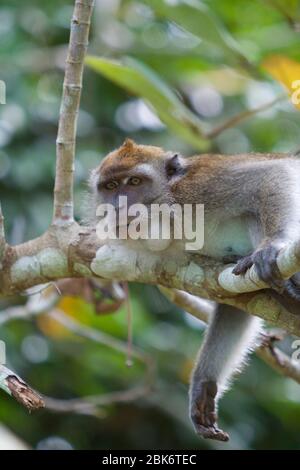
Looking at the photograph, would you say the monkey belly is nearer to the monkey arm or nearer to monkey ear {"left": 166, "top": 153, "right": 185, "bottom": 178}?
the monkey arm

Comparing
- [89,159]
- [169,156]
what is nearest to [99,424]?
[89,159]

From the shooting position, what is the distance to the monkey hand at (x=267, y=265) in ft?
11.3

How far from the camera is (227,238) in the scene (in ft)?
14.5

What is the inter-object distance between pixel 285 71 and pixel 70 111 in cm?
159

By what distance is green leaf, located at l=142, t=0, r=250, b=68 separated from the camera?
5.27 meters

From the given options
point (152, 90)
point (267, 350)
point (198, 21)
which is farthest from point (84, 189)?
point (267, 350)

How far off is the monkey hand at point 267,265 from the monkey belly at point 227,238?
0.67 meters

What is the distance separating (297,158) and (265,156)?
224 mm

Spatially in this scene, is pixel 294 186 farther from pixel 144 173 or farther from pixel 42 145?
pixel 42 145

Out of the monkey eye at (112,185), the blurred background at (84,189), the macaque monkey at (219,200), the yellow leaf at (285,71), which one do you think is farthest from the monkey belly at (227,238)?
the blurred background at (84,189)

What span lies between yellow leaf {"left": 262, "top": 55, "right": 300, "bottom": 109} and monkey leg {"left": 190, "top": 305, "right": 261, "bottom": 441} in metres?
1.34

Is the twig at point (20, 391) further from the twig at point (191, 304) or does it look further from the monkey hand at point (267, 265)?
the twig at point (191, 304)

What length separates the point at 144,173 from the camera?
4641mm

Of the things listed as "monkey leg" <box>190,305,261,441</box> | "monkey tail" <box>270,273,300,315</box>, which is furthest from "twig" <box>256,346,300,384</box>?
"monkey tail" <box>270,273,300,315</box>
